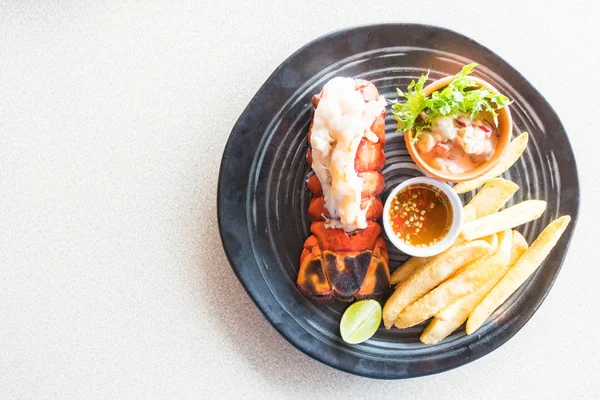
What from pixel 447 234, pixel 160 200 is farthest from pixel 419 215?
pixel 160 200

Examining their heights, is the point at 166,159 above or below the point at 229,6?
below

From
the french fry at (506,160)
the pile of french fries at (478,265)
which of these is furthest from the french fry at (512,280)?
the french fry at (506,160)

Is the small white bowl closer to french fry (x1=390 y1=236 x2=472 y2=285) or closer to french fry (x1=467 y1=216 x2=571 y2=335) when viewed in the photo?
french fry (x1=390 y1=236 x2=472 y2=285)

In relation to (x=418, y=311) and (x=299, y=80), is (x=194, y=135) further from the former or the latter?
(x=418, y=311)

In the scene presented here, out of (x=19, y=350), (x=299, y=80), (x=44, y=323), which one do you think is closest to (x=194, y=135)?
(x=299, y=80)

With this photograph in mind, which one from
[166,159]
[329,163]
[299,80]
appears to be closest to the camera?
[329,163]

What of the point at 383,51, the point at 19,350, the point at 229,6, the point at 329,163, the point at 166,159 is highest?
the point at 229,6
